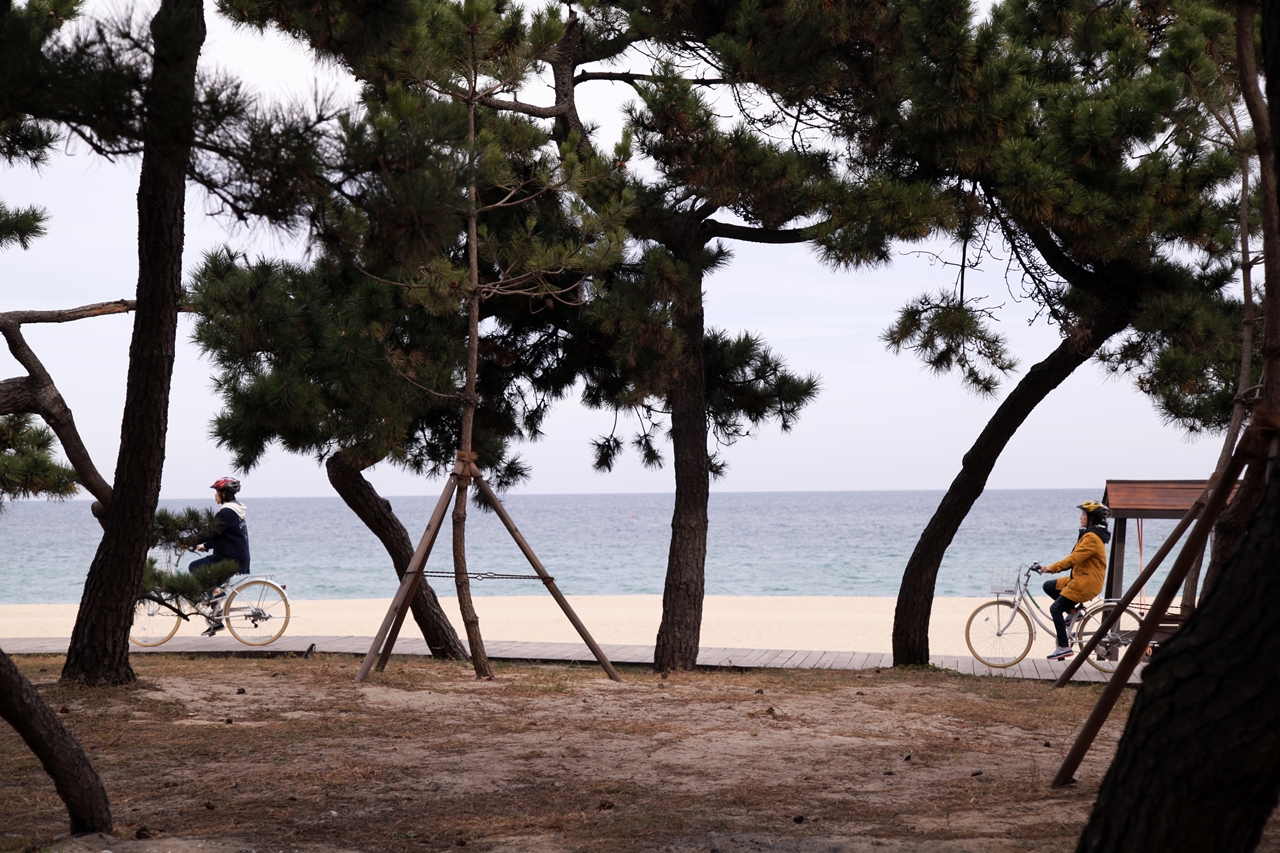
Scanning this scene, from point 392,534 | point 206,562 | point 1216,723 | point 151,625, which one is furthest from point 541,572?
point 151,625

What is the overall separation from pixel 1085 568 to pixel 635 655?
413 cm

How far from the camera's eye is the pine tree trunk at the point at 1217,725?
2.07m

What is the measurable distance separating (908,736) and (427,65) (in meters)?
4.80

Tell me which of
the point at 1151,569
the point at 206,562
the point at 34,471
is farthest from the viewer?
the point at 206,562

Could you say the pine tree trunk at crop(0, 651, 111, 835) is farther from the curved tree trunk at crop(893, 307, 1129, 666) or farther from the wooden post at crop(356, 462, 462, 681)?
the curved tree trunk at crop(893, 307, 1129, 666)

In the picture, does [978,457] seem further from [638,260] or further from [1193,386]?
[638,260]

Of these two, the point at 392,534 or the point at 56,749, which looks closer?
the point at 56,749

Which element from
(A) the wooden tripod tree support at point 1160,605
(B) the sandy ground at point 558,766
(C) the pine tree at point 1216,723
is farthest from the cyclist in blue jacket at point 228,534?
(C) the pine tree at point 1216,723

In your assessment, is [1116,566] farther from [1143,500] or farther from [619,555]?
[619,555]

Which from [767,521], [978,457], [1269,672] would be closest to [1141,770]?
[1269,672]

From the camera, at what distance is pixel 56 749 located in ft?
10.5

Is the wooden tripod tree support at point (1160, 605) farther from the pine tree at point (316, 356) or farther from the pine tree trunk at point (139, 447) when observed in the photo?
the pine tree trunk at point (139, 447)

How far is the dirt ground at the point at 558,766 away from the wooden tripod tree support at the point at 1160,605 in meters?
0.15

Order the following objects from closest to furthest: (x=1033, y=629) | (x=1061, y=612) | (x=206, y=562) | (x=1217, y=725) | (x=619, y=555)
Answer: (x=1217, y=725) < (x=206, y=562) < (x=1061, y=612) < (x=1033, y=629) < (x=619, y=555)
